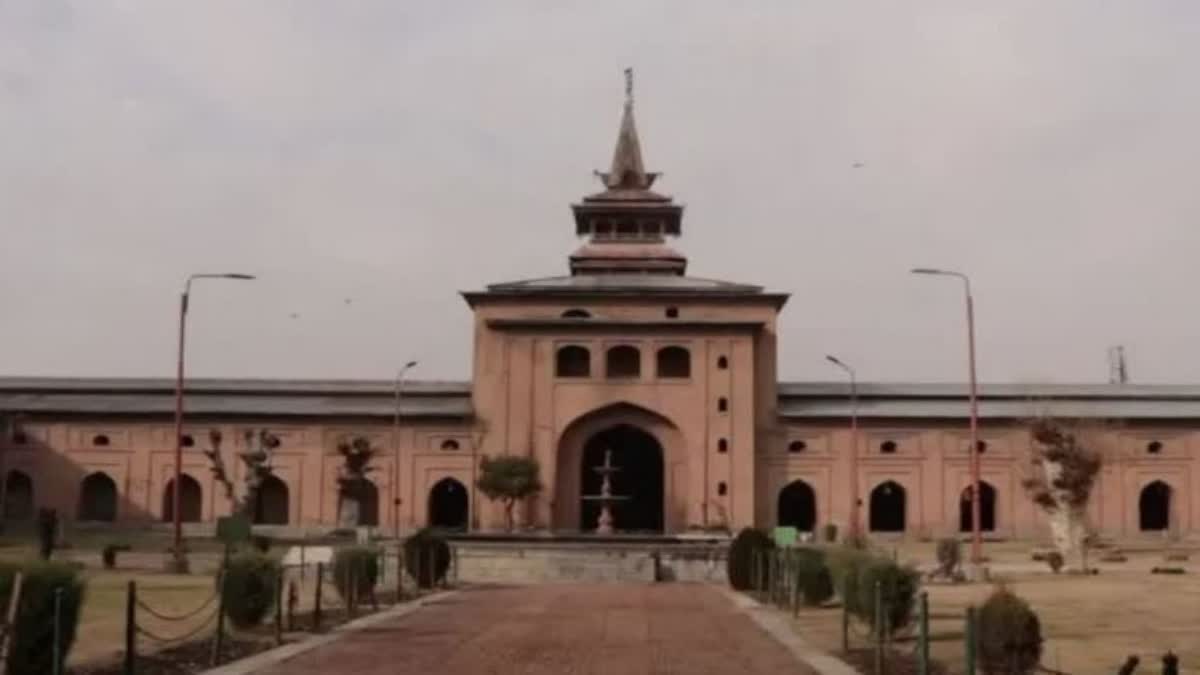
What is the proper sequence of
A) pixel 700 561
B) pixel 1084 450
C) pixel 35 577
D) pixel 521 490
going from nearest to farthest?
pixel 35 577, pixel 700 561, pixel 1084 450, pixel 521 490

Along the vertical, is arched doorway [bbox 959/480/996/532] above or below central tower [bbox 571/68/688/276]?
below

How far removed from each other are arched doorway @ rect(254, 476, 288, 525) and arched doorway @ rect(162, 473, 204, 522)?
2442mm

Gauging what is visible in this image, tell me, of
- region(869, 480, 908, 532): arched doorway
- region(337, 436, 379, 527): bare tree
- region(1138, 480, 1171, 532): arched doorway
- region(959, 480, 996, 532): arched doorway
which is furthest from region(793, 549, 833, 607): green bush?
region(1138, 480, 1171, 532): arched doorway

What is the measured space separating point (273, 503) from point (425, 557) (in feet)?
104

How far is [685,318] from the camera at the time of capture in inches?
2621

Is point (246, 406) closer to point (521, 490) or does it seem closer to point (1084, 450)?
point (521, 490)

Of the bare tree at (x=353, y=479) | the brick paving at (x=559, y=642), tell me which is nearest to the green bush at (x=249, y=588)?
the brick paving at (x=559, y=642)

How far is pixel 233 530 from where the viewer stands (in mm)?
30766

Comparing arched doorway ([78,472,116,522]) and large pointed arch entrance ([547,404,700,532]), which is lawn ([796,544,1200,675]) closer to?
large pointed arch entrance ([547,404,700,532])

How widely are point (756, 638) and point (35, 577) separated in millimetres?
11084

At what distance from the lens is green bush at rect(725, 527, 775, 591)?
3766cm

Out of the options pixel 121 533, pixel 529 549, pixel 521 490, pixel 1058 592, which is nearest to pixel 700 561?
pixel 529 549

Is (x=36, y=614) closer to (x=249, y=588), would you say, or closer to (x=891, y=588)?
(x=249, y=588)

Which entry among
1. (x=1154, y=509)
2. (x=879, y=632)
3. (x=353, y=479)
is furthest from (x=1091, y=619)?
(x=1154, y=509)
